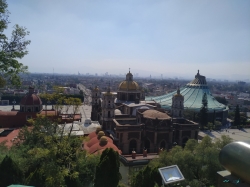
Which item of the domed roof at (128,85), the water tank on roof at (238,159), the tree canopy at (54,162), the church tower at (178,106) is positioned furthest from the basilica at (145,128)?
the water tank on roof at (238,159)

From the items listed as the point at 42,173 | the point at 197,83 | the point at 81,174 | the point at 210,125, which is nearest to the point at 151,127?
the point at 81,174

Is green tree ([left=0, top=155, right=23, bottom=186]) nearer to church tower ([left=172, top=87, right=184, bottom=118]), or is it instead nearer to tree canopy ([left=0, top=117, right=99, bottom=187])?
tree canopy ([left=0, top=117, right=99, bottom=187])

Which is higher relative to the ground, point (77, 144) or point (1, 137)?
point (77, 144)

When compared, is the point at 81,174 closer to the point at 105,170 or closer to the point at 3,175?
the point at 105,170

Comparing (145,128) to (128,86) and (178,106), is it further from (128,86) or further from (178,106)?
(128,86)

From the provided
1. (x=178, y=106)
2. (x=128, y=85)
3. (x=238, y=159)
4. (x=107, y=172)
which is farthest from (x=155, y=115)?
(x=238, y=159)

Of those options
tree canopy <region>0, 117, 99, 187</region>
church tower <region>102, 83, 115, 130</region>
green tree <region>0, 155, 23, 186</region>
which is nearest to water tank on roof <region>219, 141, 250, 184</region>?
tree canopy <region>0, 117, 99, 187</region>

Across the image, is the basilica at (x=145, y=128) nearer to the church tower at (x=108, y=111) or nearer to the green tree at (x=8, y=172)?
the church tower at (x=108, y=111)
